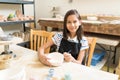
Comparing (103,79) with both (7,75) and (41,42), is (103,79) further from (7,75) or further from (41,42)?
(41,42)

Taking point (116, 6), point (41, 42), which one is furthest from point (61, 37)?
point (116, 6)

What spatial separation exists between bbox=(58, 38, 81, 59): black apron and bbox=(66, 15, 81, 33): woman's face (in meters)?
0.14

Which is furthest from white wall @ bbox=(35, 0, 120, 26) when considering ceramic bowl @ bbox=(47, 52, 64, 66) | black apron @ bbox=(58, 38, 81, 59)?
ceramic bowl @ bbox=(47, 52, 64, 66)

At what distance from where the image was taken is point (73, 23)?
1.35 m

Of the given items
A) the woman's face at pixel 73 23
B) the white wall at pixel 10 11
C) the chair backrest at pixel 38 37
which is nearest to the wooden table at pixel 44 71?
the woman's face at pixel 73 23

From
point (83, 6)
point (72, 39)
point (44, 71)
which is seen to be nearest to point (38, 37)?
point (72, 39)

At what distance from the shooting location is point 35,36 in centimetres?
169

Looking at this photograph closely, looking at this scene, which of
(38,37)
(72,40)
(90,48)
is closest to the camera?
(90,48)

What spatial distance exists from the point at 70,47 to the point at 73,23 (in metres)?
0.24

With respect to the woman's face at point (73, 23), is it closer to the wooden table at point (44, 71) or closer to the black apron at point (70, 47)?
the black apron at point (70, 47)

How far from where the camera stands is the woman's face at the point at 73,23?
1.35 m

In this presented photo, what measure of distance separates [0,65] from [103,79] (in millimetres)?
632

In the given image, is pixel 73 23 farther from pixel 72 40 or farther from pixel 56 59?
pixel 56 59

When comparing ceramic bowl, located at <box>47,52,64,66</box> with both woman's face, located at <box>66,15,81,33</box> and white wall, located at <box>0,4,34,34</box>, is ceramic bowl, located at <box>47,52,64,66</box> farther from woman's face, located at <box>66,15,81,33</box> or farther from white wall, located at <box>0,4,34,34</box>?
white wall, located at <box>0,4,34,34</box>
